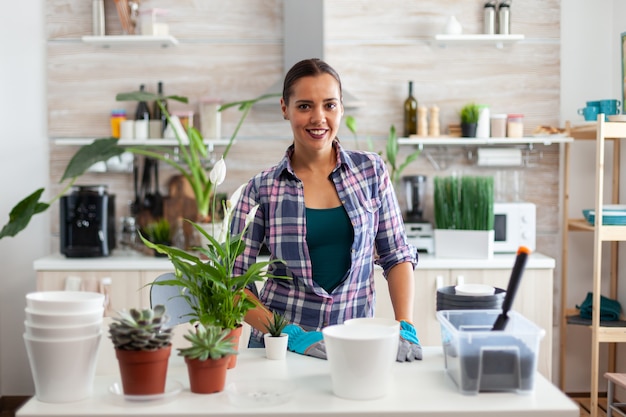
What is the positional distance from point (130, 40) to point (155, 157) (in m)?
0.64

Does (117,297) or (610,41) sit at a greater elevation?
(610,41)

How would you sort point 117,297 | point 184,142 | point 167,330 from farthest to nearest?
point 184,142 → point 117,297 → point 167,330

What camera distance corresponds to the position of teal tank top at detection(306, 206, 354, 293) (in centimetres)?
221

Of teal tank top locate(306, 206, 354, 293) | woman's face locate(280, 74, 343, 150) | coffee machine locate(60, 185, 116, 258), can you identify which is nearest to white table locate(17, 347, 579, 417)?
teal tank top locate(306, 206, 354, 293)

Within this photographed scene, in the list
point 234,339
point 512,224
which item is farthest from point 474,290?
point 512,224

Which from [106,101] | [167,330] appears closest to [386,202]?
[167,330]

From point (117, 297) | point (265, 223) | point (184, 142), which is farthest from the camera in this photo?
point (184, 142)

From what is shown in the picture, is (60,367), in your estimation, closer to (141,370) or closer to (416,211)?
(141,370)

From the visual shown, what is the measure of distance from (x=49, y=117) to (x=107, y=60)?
456mm

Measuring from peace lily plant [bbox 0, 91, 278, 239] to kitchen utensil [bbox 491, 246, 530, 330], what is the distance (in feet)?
7.23

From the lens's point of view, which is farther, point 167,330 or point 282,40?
point 282,40

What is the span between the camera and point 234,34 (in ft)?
13.9

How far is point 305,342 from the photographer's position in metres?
1.88

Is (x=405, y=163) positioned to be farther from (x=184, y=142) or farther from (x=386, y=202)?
(x=386, y=202)
